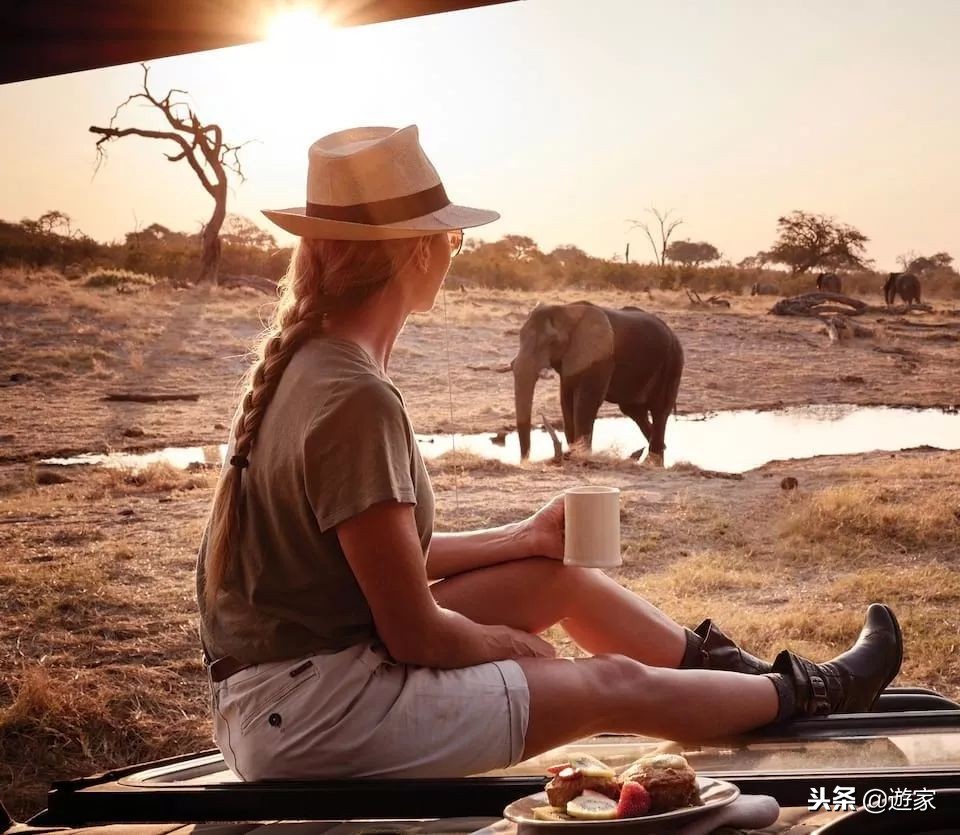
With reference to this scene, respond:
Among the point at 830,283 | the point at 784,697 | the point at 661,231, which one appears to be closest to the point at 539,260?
the point at 661,231

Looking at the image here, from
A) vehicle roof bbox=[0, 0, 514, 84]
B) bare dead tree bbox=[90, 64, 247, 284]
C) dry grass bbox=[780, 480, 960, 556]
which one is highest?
bare dead tree bbox=[90, 64, 247, 284]

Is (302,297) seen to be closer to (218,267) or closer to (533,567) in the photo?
(533,567)

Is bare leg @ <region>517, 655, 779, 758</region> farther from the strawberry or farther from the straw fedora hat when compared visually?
the straw fedora hat

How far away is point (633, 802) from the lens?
1206 millimetres

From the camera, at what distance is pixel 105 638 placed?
3621 millimetres

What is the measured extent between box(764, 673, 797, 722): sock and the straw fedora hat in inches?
27.3

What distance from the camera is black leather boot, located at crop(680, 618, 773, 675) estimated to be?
5.41ft

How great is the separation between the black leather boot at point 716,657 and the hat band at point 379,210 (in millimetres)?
721

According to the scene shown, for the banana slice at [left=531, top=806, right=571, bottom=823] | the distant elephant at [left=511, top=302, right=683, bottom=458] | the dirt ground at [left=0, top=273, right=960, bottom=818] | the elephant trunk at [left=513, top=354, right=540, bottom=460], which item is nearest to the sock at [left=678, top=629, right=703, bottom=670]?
the banana slice at [left=531, top=806, right=571, bottom=823]

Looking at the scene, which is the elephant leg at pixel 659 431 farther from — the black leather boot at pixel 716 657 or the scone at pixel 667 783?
the scone at pixel 667 783

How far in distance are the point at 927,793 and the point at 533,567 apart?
55cm

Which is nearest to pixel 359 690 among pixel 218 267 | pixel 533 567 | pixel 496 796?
pixel 496 796

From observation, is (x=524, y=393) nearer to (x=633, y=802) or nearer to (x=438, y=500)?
(x=438, y=500)

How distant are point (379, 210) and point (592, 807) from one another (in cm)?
67
